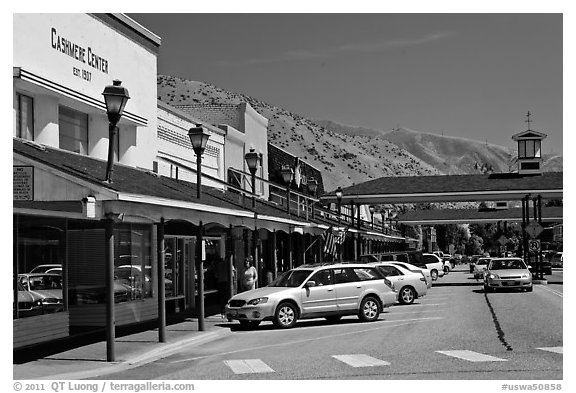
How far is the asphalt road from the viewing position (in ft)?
43.8

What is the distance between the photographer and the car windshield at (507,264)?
3709cm

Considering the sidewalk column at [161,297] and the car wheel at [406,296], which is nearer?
the sidewalk column at [161,297]

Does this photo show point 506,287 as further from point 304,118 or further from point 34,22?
point 304,118

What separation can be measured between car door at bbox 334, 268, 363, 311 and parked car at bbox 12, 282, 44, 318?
857cm

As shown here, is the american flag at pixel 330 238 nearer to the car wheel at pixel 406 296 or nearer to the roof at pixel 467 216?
the car wheel at pixel 406 296

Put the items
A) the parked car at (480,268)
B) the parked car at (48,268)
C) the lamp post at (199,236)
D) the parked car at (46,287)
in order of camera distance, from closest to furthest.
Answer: the parked car at (46,287), the parked car at (48,268), the lamp post at (199,236), the parked car at (480,268)

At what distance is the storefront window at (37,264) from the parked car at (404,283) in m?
14.2

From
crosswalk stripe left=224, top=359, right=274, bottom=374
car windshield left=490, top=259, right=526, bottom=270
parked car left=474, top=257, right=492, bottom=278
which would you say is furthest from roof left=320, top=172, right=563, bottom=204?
crosswalk stripe left=224, top=359, right=274, bottom=374

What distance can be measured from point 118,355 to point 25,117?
7122 millimetres

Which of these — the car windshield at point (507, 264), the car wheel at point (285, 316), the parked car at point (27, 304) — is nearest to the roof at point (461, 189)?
the car windshield at point (507, 264)

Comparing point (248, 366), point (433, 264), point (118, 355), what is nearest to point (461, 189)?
point (433, 264)

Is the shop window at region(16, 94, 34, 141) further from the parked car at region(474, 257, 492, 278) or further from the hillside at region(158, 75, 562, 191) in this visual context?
the hillside at region(158, 75, 562, 191)

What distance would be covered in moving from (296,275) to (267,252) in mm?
17800

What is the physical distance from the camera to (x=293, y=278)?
2309 centimetres
